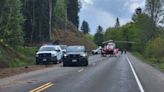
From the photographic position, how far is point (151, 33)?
107375mm

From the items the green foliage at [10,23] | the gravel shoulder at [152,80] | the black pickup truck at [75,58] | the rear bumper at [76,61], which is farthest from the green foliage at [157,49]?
the gravel shoulder at [152,80]

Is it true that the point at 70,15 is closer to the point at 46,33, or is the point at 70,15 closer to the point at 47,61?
the point at 46,33

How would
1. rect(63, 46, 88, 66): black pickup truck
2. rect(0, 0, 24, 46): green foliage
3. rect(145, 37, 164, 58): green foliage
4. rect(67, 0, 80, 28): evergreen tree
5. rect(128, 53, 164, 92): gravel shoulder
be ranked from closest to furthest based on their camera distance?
rect(128, 53, 164, 92): gravel shoulder, rect(63, 46, 88, 66): black pickup truck, rect(0, 0, 24, 46): green foliage, rect(145, 37, 164, 58): green foliage, rect(67, 0, 80, 28): evergreen tree

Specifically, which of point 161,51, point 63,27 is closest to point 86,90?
point 161,51

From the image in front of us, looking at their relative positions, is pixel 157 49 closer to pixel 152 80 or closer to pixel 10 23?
pixel 10 23

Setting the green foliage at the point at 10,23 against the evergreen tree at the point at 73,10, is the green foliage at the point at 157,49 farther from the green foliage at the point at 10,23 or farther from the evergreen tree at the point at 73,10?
the evergreen tree at the point at 73,10

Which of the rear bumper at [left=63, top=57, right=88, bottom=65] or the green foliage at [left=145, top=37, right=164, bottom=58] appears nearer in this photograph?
the rear bumper at [left=63, top=57, right=88, bottom=65]

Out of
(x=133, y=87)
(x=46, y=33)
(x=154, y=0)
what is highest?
(x=154, y=0)

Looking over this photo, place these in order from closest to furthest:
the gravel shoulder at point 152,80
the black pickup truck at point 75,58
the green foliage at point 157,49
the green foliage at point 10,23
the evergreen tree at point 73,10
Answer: the gravel shoulder at point 152,80
the black pickup truck at point 75,58
the green foliage at point 10,23
the green foliage at point 157,49
the evergreen tree at point 73,10

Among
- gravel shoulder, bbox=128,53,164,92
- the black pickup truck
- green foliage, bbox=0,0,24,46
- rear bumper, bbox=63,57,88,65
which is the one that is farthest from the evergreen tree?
gravel shoulder, bbox=128,53,164,92

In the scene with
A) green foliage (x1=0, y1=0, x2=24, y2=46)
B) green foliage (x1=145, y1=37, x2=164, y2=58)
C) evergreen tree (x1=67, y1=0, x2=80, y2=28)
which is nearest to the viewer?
green foliage (x1=0, y1=0, x2=24, y2=46)

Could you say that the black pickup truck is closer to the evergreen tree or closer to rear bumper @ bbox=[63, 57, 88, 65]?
rear bumper @ bbox=[63, 57, 88, 65]

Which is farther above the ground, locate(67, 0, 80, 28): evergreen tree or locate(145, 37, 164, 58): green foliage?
locate(67, 0, 80, 28): evergreen tree

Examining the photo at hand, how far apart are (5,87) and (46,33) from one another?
7266 centimetres
